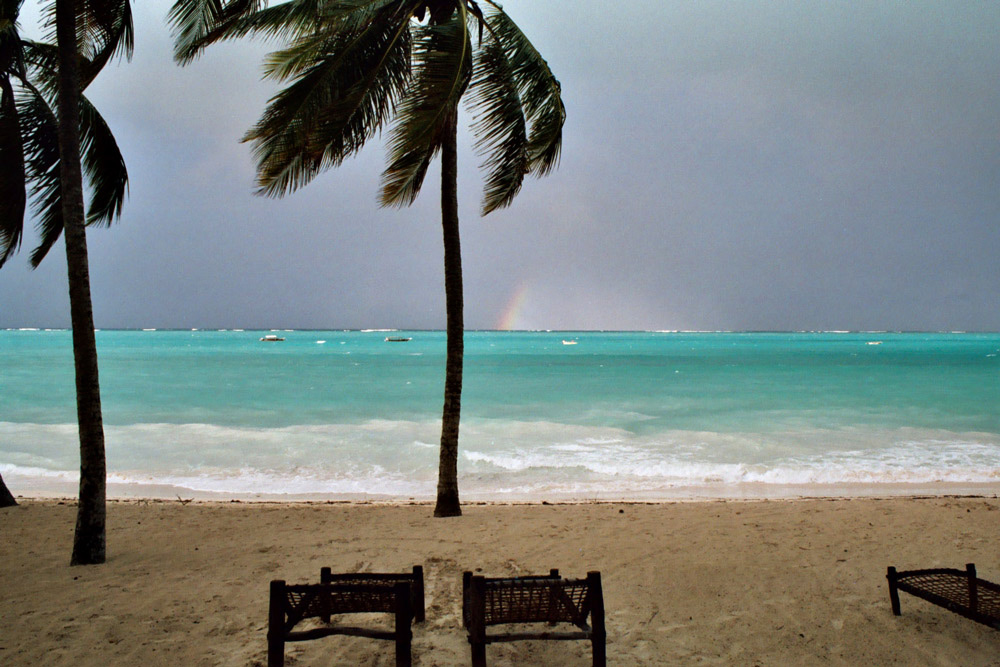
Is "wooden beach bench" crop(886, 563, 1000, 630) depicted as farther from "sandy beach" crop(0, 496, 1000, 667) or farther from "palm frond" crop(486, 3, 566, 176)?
"palm frond" crop(486, 3, 566, 176)

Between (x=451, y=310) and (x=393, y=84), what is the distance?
8.87 feet

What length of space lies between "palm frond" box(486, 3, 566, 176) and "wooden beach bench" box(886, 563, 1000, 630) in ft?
18.8

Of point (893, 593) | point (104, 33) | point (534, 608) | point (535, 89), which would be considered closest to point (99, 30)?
point (104, 33)

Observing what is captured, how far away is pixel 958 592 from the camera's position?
4.37 m

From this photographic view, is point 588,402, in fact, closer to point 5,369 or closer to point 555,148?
point 555,148

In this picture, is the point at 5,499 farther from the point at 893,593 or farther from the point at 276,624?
the point at 893,593

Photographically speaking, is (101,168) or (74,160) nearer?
(74,160)

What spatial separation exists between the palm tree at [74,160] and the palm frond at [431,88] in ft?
9.27

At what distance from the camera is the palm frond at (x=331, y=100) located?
6.30 meters

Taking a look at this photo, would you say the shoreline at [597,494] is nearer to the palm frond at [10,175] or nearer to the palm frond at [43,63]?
the palm frond at [10,175]

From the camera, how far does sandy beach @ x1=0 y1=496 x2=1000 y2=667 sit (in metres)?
4.13

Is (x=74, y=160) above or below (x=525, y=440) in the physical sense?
above

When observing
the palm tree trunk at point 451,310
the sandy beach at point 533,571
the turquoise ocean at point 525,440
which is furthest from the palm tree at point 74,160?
the turquoise ocean at point 525,440

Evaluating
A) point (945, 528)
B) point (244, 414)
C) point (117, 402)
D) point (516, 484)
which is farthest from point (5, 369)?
point (945, 528)
